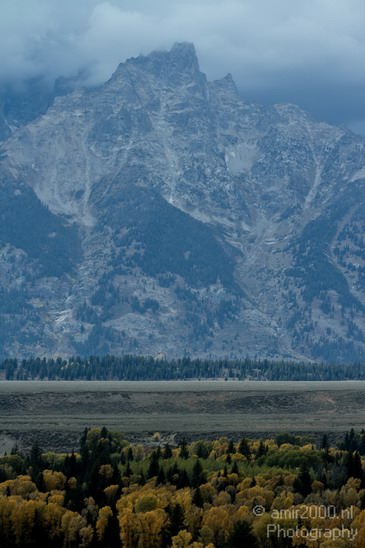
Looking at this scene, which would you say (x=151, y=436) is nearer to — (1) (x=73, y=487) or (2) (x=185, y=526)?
(1) (x=73, y=487)

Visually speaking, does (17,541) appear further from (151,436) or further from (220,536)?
(151,436)

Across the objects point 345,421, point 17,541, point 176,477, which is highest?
point 345,421

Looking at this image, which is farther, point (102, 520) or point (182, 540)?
point (102, 520)

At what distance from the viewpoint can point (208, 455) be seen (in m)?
137

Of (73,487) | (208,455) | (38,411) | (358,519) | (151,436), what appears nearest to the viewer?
(358,519)

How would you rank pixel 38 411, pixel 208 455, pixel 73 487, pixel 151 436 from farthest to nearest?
pixel 38 411 < pixel 151 436 < pixel 208 455 < pixel 73 487

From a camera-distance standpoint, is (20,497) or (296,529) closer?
(296,529)

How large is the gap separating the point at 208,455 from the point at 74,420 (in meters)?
47.9

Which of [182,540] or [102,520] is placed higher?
[102,520]

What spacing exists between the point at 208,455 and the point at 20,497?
36.8 m

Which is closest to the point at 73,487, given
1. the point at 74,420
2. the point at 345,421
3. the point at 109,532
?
the point at 109,532

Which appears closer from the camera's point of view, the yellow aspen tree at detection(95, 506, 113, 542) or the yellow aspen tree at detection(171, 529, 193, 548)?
the yellow aspen tree at detection(171, 529, 193, 548)

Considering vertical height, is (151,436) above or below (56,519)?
above

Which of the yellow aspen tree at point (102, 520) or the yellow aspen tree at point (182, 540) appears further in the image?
the yellow aspen tree at point (102, 520)
